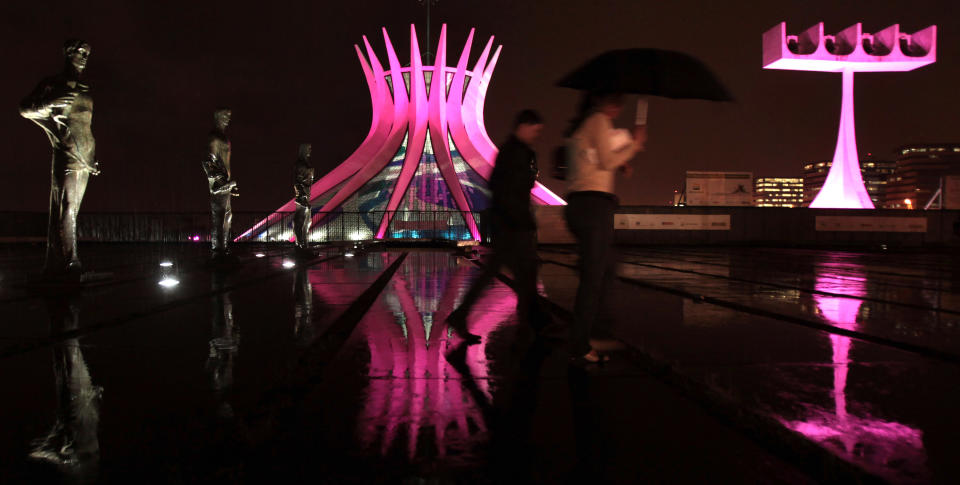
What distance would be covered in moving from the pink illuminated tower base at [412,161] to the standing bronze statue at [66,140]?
18883 millimetres

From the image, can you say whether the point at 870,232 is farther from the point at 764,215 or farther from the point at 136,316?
the point at 136,316

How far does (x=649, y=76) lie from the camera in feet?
10.2

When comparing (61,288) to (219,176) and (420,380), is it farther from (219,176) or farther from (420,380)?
(420,380)

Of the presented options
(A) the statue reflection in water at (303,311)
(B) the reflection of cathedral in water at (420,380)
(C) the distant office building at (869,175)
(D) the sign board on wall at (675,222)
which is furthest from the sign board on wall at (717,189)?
(C) the distant office building at (869,175)

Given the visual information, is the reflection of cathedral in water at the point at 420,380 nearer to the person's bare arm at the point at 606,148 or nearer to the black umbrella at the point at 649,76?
the person's bare arm at the point at 606,148

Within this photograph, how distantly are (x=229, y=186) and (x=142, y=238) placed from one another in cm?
1684

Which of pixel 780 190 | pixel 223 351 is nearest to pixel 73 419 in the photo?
pixel 223 351

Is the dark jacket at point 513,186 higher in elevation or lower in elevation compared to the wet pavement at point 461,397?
higher

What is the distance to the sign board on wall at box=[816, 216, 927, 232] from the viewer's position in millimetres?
23719

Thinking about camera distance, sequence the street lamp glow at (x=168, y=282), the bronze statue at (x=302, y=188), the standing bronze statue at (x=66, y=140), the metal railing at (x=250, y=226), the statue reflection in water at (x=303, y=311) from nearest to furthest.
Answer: the statue reflection in water at (x=303, y=311), the standing bronze statue at (x=66, y=140), the street lamp glow at (x=168, y=282), the bronze statue at (x=302, y=188), the metal railing at (x=250, y=226)

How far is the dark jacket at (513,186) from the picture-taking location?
12.2ft

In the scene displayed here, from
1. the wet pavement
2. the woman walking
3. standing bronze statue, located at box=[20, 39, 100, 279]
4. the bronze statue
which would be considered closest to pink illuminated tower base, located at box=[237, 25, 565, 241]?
the bronze statue

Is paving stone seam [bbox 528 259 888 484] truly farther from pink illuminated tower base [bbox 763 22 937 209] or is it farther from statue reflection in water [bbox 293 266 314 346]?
pink illuminated tower base [bbox 763 22 937 209]

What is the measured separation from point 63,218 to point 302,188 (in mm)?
6911
